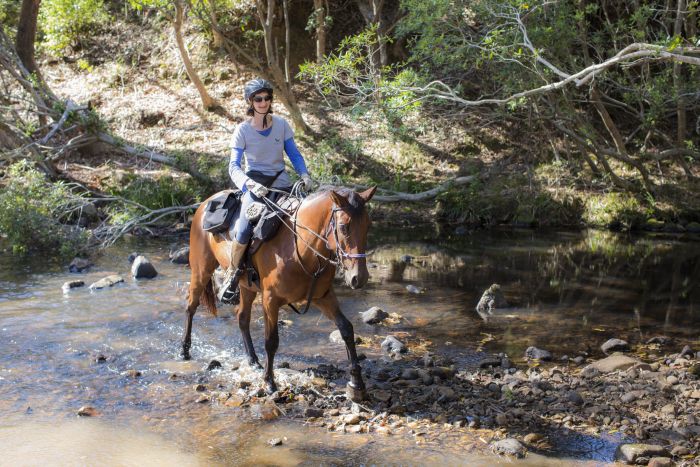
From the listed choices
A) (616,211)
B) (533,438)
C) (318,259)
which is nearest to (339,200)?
(318,259)

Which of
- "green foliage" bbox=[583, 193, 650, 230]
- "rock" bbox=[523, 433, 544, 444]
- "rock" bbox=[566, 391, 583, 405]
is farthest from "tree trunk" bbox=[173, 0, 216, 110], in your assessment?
"rock" bbox=[523, 433, 544, 444]

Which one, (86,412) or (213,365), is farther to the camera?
(213,365)

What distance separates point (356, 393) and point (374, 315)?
10.7ft

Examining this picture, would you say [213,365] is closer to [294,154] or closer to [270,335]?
[270,335]

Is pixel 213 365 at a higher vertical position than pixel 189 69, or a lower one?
lower

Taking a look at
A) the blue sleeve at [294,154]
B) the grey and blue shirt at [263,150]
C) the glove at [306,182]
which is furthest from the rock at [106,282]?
the glove at [306,182]

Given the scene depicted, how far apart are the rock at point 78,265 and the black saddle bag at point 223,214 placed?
6529 mm

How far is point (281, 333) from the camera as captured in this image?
941 centimetres

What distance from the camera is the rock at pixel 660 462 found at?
17.9ft

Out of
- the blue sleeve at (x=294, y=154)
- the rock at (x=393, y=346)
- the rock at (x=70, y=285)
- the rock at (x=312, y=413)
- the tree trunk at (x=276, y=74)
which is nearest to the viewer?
the rock at (x=312, y=413)

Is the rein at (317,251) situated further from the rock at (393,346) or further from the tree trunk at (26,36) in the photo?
the tree trunk at (26,36)

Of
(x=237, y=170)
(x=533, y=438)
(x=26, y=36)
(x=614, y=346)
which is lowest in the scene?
(x=533, y=438)

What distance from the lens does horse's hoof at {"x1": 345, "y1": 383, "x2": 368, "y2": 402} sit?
22.2 ft

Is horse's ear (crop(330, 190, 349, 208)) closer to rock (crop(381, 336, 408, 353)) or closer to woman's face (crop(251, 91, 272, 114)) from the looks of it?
woman's face (crop(251, 91, 272, 114))
